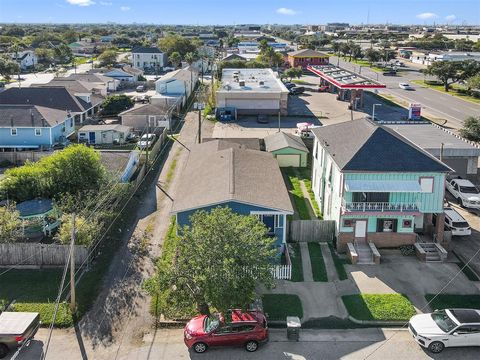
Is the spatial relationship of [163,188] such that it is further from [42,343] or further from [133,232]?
[42,343]

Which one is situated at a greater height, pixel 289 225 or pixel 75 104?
pixel 75 104

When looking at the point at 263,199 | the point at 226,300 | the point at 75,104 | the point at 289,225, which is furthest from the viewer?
the point at 75,104

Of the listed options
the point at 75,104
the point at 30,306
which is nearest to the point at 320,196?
the point at 30,306

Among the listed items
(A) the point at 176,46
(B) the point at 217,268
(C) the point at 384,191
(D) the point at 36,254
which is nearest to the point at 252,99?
(C) the point at 384,191

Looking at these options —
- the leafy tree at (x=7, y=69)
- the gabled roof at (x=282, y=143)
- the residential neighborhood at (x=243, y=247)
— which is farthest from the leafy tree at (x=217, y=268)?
the leafy tree at (x=7, y=69)

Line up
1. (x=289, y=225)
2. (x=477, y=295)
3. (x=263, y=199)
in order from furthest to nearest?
(x=289, y=225)
(x=263, y=199)
(x=477, y=295)

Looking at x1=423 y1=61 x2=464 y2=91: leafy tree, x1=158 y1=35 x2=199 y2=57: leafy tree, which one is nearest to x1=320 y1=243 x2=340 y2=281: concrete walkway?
x1=423 y1=61 x2=464 y2=91: leafy tree
